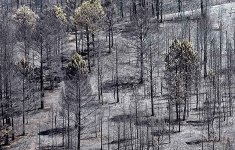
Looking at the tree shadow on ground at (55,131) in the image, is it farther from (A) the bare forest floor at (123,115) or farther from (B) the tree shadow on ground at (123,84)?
(B) the tree shadow on ground at (123,84)

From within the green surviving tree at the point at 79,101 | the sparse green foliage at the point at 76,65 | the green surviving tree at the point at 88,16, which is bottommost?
the green surviving tree at the point at 79,101

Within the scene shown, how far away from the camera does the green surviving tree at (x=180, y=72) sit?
3637 inches

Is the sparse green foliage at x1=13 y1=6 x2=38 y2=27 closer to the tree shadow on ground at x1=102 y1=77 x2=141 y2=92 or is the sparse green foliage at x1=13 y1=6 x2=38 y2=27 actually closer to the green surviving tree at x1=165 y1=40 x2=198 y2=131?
the tree shadow on ground at x1=102 y1=77 x2=141 y2=92

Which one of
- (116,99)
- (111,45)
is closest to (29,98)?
(116,99)

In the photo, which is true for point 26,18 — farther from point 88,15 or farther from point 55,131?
point 55,131

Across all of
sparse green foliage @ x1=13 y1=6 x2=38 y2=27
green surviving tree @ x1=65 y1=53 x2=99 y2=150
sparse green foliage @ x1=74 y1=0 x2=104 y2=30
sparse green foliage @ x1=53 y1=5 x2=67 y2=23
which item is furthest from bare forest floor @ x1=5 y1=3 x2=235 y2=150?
sparse green foliage @ x1=13 y1=6 x2=38 y2=27

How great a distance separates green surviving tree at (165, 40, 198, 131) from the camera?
92.4 meters

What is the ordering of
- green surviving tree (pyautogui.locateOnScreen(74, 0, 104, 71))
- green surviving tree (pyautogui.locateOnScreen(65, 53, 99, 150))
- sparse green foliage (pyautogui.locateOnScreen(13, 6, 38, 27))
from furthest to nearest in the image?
sparse green foliage (pyautogui.locateOnScreen(13, 6, 38, 27)) → green surviving tree (pyautogui.locateOnScreen(74, 0, 104, 71)) → green surviving tree (pyautogui.locateOnScreen(65, 53, 99, 150))

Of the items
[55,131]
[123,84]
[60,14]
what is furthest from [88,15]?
[55,131]

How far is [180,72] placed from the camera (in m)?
95.7

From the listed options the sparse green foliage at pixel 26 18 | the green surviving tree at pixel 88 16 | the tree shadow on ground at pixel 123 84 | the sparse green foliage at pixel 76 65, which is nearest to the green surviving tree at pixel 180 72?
the tree shadow on ground at pixel 123 84

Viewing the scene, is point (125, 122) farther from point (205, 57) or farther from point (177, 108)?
point (205, 57)

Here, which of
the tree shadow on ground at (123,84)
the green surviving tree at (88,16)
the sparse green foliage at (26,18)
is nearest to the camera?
the tree shadow on ground at (123,84)

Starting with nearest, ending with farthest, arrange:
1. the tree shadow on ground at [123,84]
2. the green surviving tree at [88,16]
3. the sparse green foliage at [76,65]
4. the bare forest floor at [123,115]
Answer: the bare forest floor at [123,115] → the sparse green foliage at [76,65] → the tree shadow on ground at [123,84] → the green surviving tree at [88,16]
